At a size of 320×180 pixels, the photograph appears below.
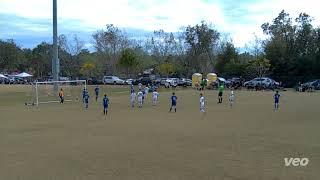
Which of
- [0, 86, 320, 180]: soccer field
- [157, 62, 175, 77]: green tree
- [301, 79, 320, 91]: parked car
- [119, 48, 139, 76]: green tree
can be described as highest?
[119, 48, 139, 76]: green tree

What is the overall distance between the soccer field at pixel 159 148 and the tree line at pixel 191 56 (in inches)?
2237

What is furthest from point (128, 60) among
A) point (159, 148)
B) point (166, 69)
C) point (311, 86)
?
point (159, 148)

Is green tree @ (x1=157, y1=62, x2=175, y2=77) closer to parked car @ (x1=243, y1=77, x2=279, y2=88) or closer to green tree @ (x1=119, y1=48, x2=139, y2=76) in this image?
green tree @ (x1=119, y1=48, x2=139, y2=76)

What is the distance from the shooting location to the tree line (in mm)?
80744

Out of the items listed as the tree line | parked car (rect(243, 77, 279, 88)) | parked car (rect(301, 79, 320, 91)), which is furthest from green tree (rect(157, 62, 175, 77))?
parked car (rect(301, 79, 320, 91))

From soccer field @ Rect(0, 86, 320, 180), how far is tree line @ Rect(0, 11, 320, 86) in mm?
56807

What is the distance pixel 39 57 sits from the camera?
414ft

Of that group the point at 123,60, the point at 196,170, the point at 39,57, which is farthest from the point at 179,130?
the point at 39,57

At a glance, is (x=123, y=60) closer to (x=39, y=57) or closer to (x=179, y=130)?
(x=39, y=57)

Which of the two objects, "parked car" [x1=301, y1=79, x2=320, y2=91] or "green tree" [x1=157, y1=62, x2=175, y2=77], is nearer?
"parked car" [x1=301, y1=79, x2=320, y2=91]

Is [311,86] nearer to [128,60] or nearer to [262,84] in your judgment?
[262,84]

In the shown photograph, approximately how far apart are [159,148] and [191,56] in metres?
83.7

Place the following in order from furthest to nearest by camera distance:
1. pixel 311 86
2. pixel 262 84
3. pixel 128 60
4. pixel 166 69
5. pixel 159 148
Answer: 1. pixel 166 69
2. pixel 128 60
3. pixel 262 84
4. pixel 311 86
5. pixel 159 148

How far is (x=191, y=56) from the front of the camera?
322 ft
